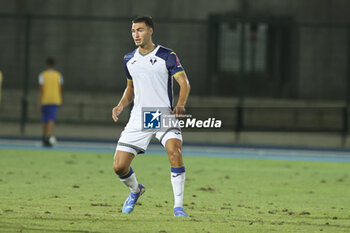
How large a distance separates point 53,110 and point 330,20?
12051mm

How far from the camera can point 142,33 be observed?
8.88 meters

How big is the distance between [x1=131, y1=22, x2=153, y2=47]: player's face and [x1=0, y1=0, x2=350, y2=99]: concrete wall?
15.6 m

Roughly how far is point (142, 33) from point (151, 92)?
1.95ft

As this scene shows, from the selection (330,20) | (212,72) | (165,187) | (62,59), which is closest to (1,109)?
(62,59)

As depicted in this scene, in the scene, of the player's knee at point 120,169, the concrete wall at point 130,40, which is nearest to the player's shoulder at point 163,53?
the player's knee at point 120,169

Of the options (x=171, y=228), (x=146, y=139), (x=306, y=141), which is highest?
(x=146, y=139)

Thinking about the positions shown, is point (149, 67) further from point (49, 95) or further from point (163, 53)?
point (49, 95)

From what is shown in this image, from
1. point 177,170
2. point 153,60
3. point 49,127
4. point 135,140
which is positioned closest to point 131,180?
point 135,140

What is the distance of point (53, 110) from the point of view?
752 inches

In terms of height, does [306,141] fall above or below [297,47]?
below

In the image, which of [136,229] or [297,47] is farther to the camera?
[297,47]

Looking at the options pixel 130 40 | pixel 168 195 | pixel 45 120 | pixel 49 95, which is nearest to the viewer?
pixel 168 195

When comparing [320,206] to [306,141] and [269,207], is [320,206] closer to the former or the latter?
[269,207]

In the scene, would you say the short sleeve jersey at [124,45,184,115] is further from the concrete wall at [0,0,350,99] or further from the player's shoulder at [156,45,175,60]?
the concrete wall at [0,0,350,99]
